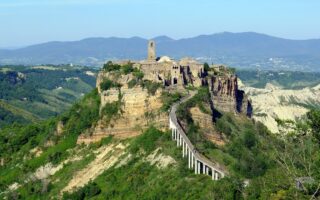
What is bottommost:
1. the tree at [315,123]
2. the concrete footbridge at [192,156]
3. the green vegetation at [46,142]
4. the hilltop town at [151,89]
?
the green vegetation at [46,142]

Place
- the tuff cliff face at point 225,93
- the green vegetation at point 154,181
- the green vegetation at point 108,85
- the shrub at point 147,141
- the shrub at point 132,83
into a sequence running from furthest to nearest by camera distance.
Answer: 1. the tuff cliff face at point 225,93
2. the green vegetation at point 108,85
3. the shrub at point 132,83
4. the shrub at point 147,141
5. the green vegetation at point 154,181

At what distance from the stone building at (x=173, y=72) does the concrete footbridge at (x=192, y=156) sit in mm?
9697

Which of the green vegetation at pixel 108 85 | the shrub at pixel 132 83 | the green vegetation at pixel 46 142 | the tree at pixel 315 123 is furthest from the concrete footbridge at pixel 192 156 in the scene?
the tree at pixel 315 123

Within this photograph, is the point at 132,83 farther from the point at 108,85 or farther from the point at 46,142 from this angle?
the point at 46,142

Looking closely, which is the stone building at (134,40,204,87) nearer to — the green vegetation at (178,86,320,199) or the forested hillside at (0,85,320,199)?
the green vegetation at (178,86,320,199)

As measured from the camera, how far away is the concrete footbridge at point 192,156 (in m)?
53.8

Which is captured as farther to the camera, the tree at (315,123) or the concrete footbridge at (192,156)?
the concrete footbridge at (192,156)

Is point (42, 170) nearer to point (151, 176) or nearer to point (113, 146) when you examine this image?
point (113, 146)

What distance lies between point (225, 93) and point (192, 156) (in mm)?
24532

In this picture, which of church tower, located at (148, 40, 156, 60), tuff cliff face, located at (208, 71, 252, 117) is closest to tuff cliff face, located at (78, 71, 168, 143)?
tuff cliff face, located at (208, 71, 252, 117)

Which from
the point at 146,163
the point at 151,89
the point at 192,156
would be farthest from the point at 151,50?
the point at 192,156

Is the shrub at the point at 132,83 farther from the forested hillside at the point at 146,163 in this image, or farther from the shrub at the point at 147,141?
the shrub at the point at 147,141

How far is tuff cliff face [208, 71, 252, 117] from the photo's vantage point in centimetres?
7838

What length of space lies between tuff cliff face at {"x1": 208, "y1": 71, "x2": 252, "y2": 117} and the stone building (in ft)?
6.13
